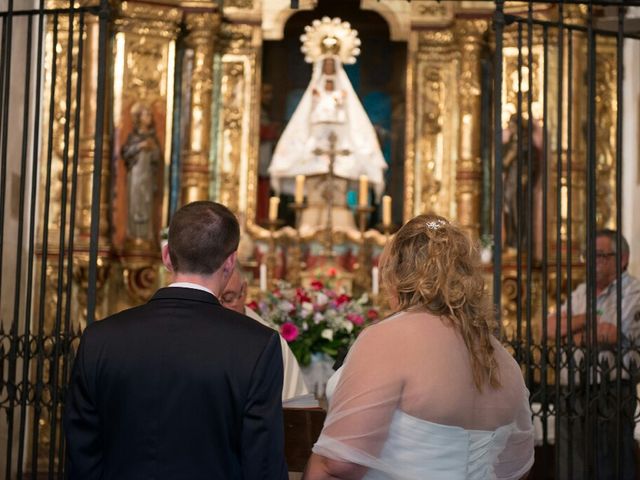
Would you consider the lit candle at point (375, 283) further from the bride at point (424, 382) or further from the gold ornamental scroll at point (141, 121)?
the bride at point (424, 382)

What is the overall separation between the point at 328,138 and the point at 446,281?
291 inches

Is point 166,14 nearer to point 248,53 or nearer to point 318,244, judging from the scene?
point 248,53

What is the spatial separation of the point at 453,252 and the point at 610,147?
7.24 m

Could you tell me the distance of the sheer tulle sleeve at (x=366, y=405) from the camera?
3.01 m

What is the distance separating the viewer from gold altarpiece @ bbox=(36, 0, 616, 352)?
979cm

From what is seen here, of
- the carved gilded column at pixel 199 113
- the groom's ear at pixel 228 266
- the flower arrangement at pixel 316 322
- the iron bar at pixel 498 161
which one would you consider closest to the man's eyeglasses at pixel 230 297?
the iron bar at pixel 498 161

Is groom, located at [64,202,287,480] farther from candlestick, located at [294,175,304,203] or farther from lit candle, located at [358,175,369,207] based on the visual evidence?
lit candle, located at [358,175,369,207]

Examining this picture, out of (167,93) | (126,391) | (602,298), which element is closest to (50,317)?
(167,93)

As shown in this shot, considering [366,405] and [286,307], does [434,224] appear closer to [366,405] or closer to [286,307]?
[366,405]

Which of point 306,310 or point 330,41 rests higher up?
point 330,41

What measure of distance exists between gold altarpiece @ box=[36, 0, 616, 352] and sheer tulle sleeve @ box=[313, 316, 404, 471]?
265 inches

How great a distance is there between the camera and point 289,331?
21.6 ft

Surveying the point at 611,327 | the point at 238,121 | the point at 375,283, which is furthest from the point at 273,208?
the point at 611,327

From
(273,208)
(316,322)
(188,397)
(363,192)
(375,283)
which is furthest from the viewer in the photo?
(363,192)
